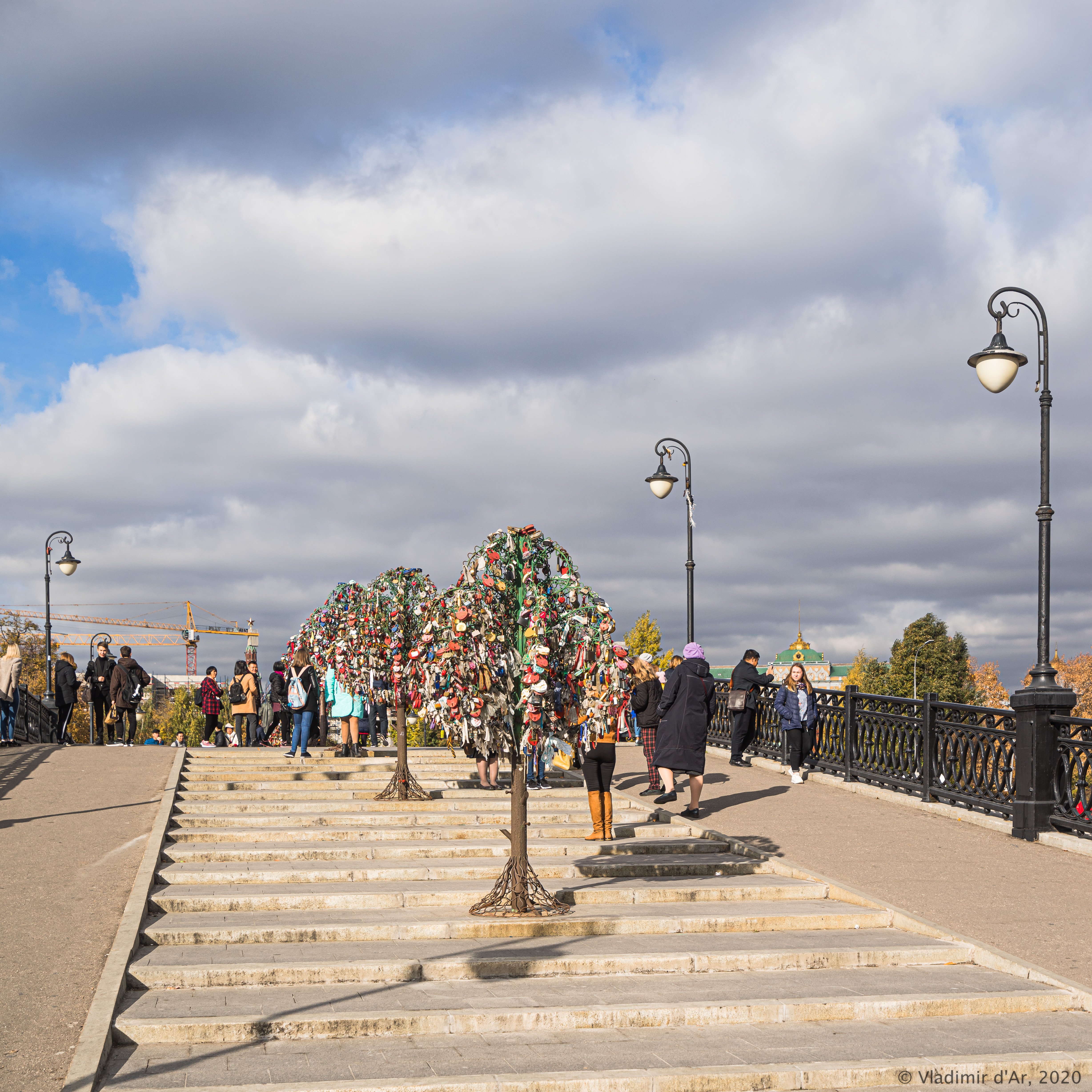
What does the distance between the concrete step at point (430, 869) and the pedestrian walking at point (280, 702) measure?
362 inches

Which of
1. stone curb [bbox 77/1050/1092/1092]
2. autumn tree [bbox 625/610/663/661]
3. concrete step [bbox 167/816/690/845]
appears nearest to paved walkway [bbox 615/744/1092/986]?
concrete step [bbox 167/816/690/845]

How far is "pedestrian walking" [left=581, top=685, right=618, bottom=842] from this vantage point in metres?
11.3

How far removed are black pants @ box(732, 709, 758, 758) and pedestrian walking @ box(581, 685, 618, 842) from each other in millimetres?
6961

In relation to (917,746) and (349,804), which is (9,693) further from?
(917,746)

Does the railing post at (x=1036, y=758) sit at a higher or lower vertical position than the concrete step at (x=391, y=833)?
higher

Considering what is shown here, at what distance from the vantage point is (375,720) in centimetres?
2289

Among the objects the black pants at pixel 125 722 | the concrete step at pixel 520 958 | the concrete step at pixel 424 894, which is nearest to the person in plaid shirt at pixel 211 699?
the black pants at pixel 125 722

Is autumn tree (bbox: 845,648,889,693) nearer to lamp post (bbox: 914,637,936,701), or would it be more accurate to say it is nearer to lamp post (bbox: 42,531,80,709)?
lamp post (bbox: 914,637,936,701)

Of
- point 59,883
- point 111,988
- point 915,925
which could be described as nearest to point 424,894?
point 111,988

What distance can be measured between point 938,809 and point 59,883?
9864mm

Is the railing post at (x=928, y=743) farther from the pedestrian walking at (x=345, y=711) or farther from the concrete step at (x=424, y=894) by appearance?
the pedestrian walking at (x=345, y=711)

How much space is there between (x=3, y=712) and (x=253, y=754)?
5.55 metres

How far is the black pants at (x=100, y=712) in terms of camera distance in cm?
2183

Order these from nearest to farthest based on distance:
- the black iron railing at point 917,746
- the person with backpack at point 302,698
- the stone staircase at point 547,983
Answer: the stone staircase at point 547,983 < the black iron railing at point 917,746 < the person with backpack at point 302,698
